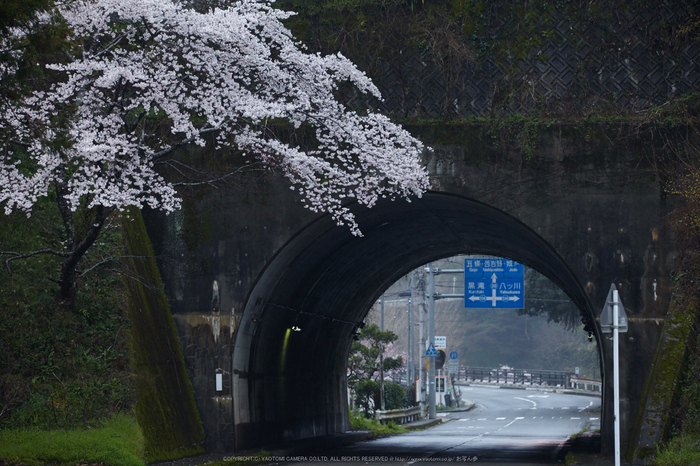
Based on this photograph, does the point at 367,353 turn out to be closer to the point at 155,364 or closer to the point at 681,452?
the point at 155,364

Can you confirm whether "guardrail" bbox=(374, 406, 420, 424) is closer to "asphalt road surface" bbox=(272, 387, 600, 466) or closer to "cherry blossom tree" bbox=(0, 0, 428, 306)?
"asphalt road surface" bbox=(272, 387, 600, 466)

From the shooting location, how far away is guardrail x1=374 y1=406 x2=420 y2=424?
3192 cm

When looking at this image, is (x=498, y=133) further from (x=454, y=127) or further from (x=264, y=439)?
(x=264, y=439)

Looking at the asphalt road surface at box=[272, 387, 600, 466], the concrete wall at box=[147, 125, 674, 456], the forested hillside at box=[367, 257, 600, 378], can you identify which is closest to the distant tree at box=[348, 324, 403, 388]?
the asphalt road surface at box=[272, 387, 600, 466]

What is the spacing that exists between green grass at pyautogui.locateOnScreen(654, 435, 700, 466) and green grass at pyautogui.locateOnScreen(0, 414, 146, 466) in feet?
24.1

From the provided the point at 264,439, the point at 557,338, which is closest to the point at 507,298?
the point at 264,439

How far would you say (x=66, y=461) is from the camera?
10969 mm

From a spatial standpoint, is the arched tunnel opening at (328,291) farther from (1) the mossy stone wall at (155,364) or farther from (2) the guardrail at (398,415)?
(2) the guardrail at (398,415)

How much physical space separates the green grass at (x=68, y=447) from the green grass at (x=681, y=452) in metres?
7.35

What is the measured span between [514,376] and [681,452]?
214ft

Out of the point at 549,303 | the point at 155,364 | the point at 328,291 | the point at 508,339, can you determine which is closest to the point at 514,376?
the point at 508,339

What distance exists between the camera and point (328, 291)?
20078 millimetres

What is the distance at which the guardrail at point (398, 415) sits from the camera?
31922 mm

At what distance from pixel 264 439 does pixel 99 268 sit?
5229 mm
